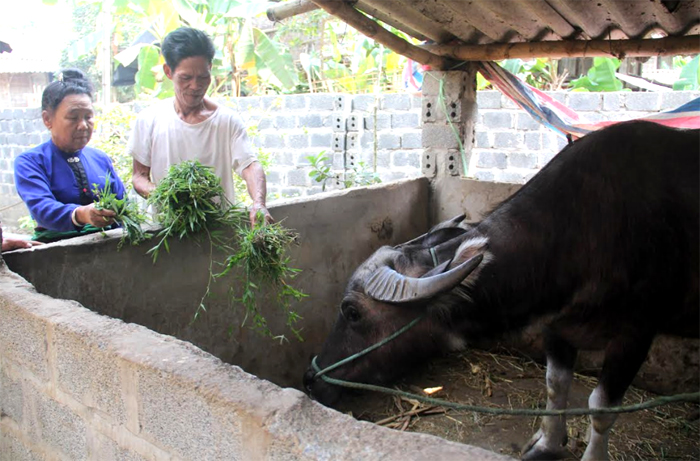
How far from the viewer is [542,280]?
109 inches

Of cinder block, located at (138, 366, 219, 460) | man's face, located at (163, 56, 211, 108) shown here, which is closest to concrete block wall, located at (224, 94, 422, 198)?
man's face, located at (163, 56, 211, 108)

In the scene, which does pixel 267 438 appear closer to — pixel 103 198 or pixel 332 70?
pixel 103 198

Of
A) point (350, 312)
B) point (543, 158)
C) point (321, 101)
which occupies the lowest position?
point (350, 312)

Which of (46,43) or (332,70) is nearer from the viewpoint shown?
(332,70)

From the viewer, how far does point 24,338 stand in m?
2.38

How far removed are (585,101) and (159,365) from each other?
6661 millimetres

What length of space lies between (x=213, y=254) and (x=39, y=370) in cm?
137

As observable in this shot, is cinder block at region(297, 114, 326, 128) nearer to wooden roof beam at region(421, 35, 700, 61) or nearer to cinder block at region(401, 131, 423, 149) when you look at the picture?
cinder block at region(401, 131, 423, 149)

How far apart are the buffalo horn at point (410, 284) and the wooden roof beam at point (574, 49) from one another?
2510mm

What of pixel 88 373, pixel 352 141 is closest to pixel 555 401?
pixel 88 373

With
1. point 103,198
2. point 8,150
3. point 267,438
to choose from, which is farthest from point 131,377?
point 8,150

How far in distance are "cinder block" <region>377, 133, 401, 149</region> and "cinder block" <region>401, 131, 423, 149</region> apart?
3.0 inches

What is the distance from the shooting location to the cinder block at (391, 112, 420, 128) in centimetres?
783

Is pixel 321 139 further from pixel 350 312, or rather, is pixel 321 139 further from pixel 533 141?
pixel 350 312
